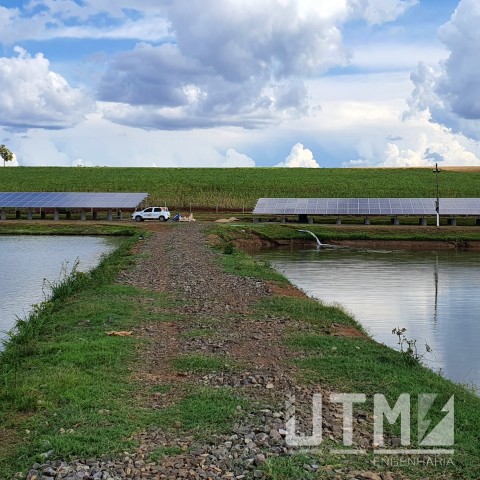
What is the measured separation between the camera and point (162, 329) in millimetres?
15672

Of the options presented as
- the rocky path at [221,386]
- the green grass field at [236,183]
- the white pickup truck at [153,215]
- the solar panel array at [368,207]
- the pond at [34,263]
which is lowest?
the rocky path at [221,386]

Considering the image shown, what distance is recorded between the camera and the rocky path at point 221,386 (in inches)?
310

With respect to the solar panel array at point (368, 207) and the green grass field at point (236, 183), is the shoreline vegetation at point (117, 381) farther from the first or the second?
the green grass field at point (236, 183)

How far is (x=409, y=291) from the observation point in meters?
27.1

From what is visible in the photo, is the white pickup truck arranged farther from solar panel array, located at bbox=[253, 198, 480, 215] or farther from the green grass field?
the green grass field

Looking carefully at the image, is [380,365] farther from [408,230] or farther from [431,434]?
[408,230]

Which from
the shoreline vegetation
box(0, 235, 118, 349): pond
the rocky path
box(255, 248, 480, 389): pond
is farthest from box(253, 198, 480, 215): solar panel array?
the shoreline vegetation

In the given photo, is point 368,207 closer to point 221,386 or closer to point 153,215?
point 153,215

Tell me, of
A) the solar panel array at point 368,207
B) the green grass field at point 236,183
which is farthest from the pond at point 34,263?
the green grass field at point 236,183

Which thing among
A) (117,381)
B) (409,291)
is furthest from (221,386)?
(409,291)

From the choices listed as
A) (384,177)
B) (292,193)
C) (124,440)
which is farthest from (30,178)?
(124,440)

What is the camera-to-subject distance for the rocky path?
7.86 m

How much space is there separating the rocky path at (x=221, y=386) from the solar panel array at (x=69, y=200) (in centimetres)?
4194

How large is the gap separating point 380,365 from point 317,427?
12.2 ft
